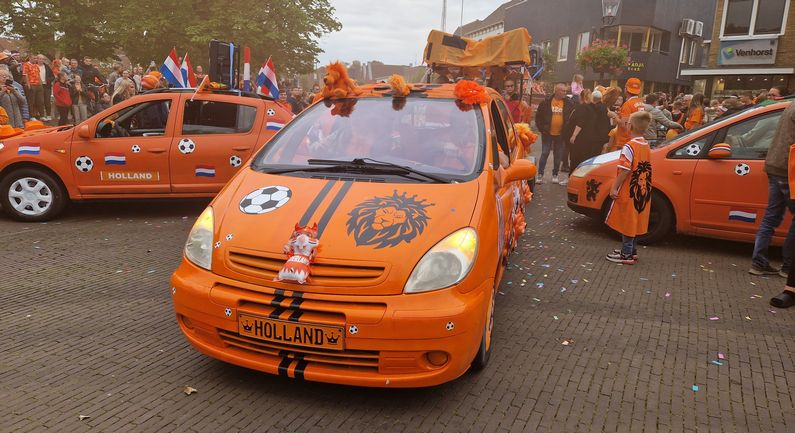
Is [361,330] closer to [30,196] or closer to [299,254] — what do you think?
[299,254]

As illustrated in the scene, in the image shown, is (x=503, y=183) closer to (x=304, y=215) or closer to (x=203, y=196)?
(x=304, y=215)

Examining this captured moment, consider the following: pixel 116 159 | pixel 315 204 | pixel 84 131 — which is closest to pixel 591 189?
pixel 315 204

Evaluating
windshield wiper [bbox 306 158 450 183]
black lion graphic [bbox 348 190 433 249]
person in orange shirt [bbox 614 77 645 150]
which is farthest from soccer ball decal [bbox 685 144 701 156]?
black lion graphic [bbox 348 190 433 249]

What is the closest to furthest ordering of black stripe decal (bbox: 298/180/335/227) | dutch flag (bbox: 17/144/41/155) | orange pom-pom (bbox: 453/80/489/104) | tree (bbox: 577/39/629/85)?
1. black stripe decal (bbox: 298/180/335/227)
2. orange pom-pom (bbox: 453/80/489/104)
3. dutch flag (bbox: 17/144/41/155)
4. tree (bbox: 577/39/629/85)

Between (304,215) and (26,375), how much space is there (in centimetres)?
187

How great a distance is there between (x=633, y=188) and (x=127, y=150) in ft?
19.2

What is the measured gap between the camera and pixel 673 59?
40969 millimetres

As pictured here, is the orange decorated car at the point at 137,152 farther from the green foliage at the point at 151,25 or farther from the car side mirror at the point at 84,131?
the green foliage at the point at 151,25

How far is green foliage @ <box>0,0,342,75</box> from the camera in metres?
26.0

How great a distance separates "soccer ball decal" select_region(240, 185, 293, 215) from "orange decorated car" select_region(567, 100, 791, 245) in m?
3.94

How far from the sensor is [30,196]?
6.96 metres

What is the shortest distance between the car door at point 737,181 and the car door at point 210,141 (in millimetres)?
5302

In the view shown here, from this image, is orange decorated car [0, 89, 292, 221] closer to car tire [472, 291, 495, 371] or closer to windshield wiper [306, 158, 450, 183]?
windshield wiper [306, 158, 450, 183]

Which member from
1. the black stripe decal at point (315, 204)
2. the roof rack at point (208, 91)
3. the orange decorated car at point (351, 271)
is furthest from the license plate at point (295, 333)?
the roof rack at point (208, 91)
